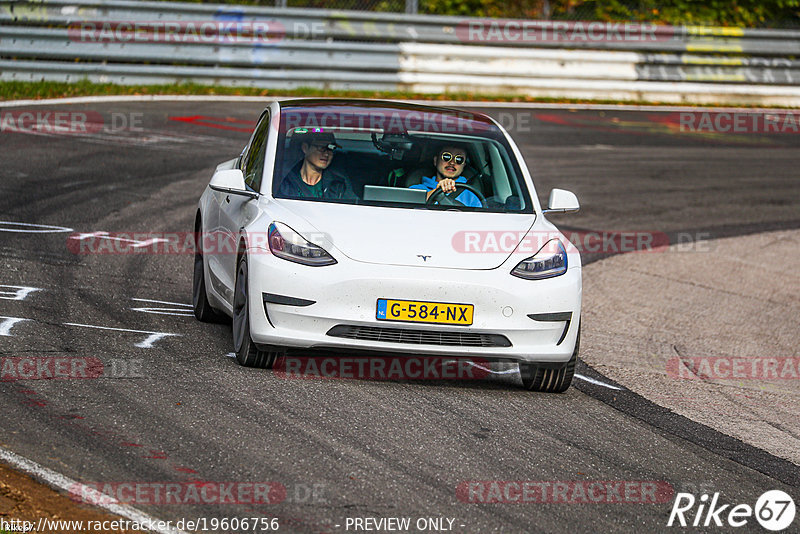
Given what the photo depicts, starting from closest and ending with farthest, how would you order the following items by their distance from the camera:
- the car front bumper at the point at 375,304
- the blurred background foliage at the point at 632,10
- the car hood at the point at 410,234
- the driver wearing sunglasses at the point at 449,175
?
the car front bumper at the point at 375,304 → the car hood at the point at 410,234 → the driver wearing sunglasses at the point at 449,175 → the blurred background foliage at the point at 632,10

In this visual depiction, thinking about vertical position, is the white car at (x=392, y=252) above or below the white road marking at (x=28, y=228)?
above

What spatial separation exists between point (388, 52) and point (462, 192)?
14.6m

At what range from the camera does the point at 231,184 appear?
7762 millimetres

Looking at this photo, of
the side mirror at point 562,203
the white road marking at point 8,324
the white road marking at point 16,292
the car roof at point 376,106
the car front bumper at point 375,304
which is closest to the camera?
the car front bumper at point 375,304

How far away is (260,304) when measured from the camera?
699 cm

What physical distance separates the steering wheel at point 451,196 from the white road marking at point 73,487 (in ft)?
→ 11.3

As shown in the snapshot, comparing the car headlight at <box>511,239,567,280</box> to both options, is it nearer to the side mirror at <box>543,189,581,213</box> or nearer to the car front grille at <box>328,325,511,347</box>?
the car front grille at <box>328,325,511,347</box>

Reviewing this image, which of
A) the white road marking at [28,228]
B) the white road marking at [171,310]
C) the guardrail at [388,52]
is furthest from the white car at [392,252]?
the guardrail at [388,52]

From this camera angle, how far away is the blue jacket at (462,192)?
802cm

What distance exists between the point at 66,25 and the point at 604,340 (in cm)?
1338

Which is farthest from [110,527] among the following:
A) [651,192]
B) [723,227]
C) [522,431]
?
[651,192]

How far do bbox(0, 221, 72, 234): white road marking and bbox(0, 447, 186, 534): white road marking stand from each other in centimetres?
595

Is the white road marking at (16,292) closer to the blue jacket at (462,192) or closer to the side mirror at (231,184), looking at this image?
the side mirror at (231,184)

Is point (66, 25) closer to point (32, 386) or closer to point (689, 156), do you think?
point (689, 156)
